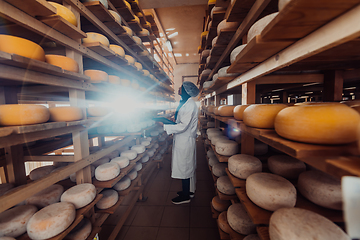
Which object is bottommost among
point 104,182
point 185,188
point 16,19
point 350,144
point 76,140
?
point 185,188

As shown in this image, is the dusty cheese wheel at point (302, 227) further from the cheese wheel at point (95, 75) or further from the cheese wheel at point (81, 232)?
the cheese wheel at point (95, 75)

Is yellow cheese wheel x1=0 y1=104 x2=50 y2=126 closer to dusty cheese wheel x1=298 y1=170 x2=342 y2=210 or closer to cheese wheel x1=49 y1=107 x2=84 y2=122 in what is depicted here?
cheese wheel x1=49 y1=107 x2=84 y2=122

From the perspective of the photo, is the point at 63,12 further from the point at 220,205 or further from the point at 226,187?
the point at 220,205

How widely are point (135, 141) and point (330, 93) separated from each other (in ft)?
9.84

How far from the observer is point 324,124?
0.56m

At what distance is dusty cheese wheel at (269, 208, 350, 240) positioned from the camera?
0.66 metres

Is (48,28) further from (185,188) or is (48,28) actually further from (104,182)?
(185,188)

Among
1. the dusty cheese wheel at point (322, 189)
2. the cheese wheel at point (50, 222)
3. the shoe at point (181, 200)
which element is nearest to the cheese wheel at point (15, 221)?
the cheese wheel at point (50, 222)

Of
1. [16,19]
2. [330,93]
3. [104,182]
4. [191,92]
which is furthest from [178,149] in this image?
[16,19]

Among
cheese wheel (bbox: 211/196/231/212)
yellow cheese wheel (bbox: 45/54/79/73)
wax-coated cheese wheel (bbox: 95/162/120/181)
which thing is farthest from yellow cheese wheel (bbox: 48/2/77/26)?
cheese wheel (bbox: 211/196/231/212)

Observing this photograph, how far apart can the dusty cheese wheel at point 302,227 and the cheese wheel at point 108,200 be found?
1.62 metres

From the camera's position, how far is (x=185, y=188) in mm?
2555

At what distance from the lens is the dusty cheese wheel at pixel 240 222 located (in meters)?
1.30

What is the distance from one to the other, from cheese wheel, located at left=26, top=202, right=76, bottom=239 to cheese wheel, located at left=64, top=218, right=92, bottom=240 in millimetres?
317
